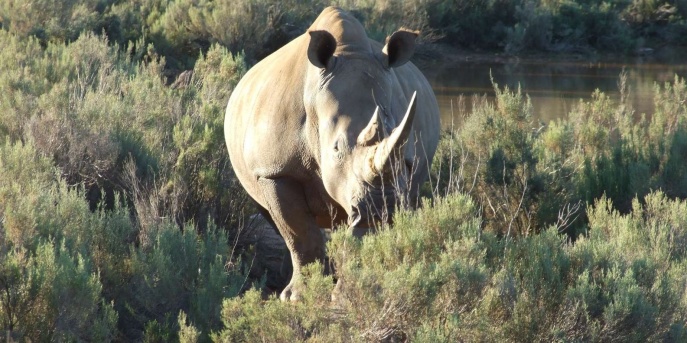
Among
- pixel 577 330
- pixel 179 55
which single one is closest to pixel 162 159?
pixel 577 330

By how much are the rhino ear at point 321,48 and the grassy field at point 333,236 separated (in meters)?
0.94

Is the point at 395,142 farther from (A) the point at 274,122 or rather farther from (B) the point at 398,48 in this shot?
(A) the point at 274,122

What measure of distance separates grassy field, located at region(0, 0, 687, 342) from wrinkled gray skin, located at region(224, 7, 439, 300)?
0.34 meters

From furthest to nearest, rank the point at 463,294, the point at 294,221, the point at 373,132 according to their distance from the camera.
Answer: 1. the point at 294,221
2. the point at 373,132
3. the point at 463,294

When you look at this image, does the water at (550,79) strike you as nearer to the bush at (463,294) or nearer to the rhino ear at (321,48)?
the rhino ear at (321,48)

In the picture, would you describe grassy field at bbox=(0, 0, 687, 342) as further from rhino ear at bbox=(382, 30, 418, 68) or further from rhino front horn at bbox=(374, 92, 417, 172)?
rhino ear at bbox=(382, 30, 418, 68)

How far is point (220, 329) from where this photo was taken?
572 cm

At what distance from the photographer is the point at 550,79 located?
69.8ft

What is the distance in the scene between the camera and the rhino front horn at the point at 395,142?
510 centimetres

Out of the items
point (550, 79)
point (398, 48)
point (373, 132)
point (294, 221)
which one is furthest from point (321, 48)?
point (550, 79)

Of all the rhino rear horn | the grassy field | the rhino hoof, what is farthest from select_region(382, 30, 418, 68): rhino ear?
the rhino hoof

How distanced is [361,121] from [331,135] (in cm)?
19

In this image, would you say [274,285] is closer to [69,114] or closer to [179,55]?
[69,114]

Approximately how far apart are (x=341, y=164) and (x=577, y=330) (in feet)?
5.12
